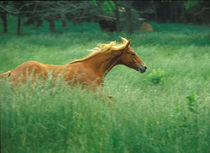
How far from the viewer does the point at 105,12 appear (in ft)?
51.2

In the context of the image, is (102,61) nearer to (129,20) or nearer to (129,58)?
(129,58)

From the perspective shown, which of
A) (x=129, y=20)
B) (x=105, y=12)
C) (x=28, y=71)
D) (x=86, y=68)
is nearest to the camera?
(x=28, y=71)

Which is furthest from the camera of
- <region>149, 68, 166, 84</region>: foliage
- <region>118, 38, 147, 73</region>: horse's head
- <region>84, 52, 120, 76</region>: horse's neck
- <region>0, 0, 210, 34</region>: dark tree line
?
<region>0, 0, 210, 34</region>: dark tree line

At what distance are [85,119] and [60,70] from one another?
1.47 meters

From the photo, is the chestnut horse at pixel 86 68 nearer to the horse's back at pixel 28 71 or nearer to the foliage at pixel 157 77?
the horse's back at pixel 28 71

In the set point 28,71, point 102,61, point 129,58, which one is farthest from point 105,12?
point 28,71

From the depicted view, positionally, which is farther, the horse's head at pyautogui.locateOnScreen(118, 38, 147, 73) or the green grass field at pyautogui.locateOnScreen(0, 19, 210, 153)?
the horse's head at pyautogui.locateOnScreen(118, 38, 147, 73)

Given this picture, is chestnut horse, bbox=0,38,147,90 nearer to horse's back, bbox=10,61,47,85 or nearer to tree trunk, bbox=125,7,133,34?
Answer: horse's back, bbox=10,61,47,85

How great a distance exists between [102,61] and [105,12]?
36.3 feet

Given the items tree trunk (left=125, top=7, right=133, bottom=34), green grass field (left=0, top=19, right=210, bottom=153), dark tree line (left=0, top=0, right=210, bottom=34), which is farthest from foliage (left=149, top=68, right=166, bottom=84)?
tree trunk (left=125, top=7, right=133, bottom=34)

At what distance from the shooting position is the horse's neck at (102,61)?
199 inches

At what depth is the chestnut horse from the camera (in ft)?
14.8

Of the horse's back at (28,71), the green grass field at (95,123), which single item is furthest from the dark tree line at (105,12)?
the green grass field at (95,123)

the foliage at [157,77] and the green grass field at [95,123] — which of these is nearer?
the green grass field at [95,123]
